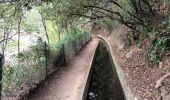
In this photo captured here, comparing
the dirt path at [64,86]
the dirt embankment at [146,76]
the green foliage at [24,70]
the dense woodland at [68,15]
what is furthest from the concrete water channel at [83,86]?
the dense woodland at [68,15]

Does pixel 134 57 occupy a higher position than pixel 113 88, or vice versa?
pixel 134 57

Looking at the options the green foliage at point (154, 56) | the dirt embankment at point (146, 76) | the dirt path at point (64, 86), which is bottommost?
the dirt path at point (64, 86)

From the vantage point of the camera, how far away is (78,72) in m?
17.1

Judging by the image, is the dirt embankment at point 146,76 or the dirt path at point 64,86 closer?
the dirt embankment at point 146,76

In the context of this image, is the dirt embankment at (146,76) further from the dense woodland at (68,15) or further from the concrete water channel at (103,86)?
the concrete water channel at (103,86)

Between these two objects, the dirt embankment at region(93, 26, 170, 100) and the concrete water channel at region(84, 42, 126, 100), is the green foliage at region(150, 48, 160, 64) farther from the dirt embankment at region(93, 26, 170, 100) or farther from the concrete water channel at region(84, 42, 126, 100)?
the concrete water channel at region(84, 42, 126, 100)

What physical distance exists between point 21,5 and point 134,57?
29.9 feet

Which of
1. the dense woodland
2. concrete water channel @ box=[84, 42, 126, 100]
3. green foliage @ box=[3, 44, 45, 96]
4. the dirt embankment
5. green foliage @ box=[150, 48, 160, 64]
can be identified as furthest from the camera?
green foliage @ box=[150, 48, 160, 64]

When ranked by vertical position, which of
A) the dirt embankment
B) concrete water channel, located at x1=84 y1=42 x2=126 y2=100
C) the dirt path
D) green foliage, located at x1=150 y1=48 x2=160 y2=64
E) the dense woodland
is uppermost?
the dense woodland

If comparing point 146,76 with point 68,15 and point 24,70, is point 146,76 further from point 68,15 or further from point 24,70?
point 68,15

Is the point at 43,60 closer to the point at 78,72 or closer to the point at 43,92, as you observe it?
the point at 43,92

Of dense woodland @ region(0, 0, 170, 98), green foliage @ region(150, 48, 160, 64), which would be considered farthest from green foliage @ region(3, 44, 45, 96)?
green foliage @ region(150, 48, 160, 64)

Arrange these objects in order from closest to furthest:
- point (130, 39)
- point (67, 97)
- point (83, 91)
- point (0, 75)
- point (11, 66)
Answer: point (0, 75)
point (11, 66)
point (67, 97)
point (83, 91)
point (130, 39)

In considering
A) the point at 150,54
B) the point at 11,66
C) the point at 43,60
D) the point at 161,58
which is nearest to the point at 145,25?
the point at 150,54
